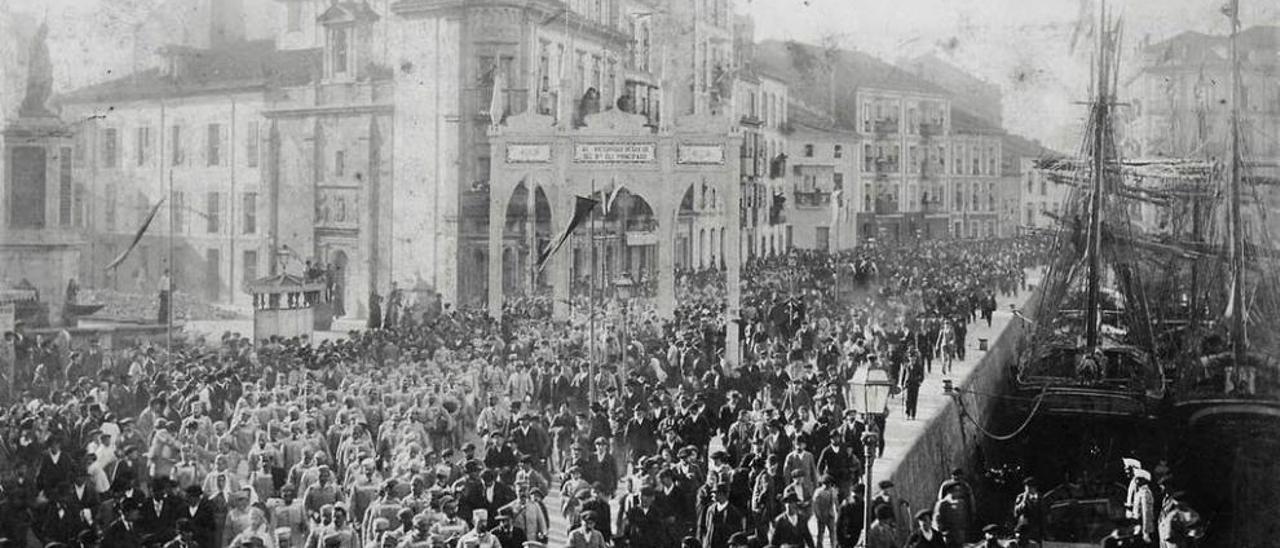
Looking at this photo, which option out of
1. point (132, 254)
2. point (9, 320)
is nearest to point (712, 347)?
point (132, 254)

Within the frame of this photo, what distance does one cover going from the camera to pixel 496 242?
33.2ft

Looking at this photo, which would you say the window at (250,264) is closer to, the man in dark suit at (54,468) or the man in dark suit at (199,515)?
the man in dark suit at (54,468)

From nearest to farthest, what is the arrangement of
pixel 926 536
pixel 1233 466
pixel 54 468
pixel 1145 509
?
pixel 926 536 < pixel 1145 509 < pixel 54 468 < pixel 1233 466

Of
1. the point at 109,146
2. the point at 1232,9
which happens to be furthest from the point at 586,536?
the point at 109,146

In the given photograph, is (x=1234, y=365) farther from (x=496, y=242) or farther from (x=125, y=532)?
(x=125, y=532)

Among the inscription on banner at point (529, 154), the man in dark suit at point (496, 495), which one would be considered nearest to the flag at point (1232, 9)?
the inscription on banner at point (529, 154)

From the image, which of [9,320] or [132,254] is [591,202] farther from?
[9,320]

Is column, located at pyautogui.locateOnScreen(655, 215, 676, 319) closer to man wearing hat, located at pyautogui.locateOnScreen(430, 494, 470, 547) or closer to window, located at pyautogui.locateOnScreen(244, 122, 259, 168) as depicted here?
man wearing hat, located at pyautogui.locateOnScreen(430, 494, 470, 547)

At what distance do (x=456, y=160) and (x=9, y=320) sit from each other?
Result: 13.3ft

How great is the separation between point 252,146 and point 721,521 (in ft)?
19.4

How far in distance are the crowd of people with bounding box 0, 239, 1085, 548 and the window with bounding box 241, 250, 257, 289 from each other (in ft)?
2.05

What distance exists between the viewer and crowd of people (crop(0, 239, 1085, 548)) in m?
7.14

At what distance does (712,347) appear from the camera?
391 inches

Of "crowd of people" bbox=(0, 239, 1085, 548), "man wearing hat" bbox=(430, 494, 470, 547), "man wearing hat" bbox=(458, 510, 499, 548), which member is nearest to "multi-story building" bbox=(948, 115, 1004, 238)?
"crowd of people" bbox=(0, 239, 1085, 548)
